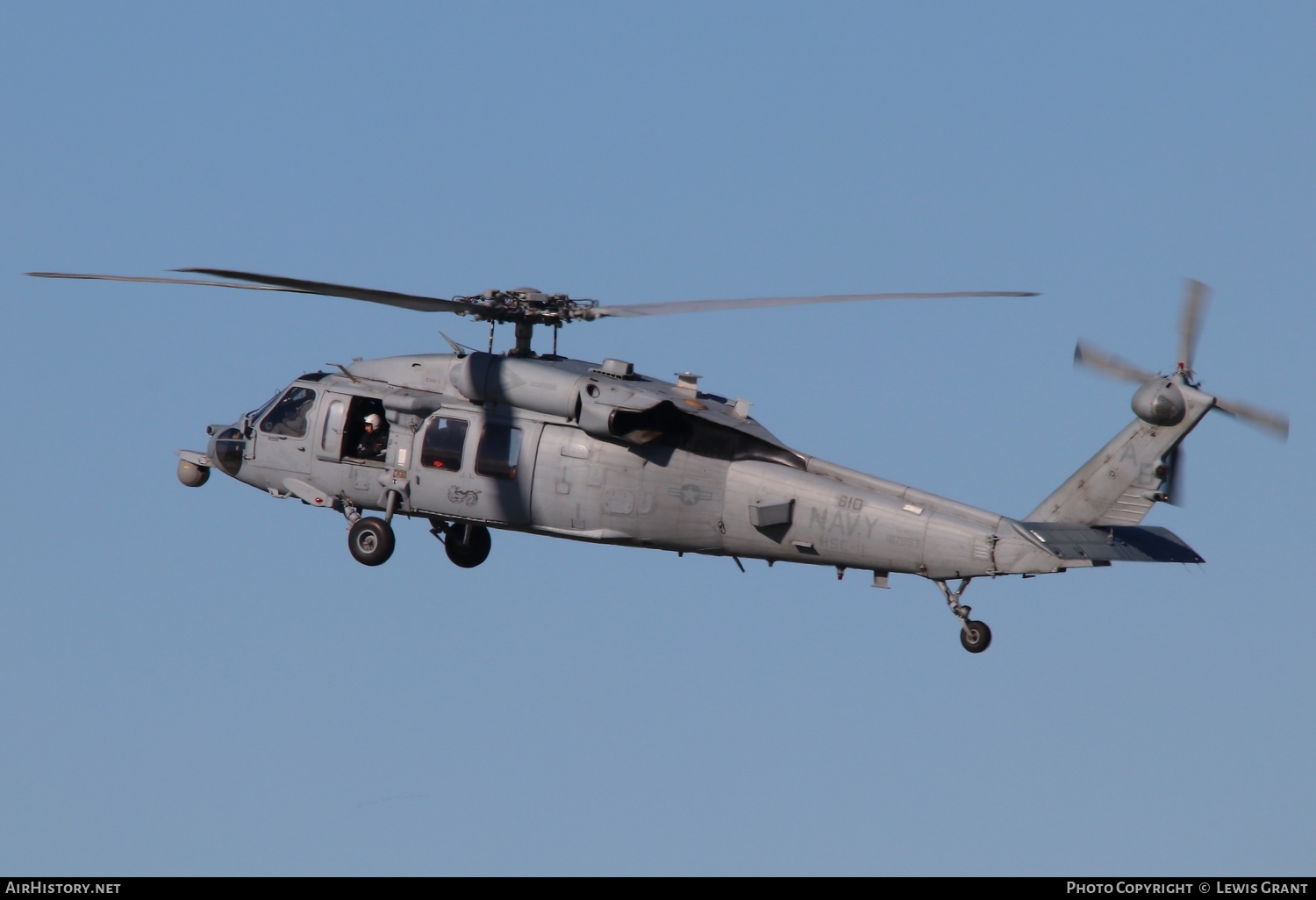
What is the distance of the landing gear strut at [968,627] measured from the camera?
31984 millimetres

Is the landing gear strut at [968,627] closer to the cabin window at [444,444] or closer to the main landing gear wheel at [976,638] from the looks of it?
the main landing gear wheel at [976,638]

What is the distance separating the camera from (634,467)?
33781 mm

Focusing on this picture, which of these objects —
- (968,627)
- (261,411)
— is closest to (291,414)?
(261,411)

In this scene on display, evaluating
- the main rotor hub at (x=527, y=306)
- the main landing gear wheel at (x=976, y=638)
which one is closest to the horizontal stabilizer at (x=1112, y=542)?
the main landing gear wheel at (x=976, y=638)

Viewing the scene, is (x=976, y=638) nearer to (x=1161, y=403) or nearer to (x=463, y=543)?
(x=1161, y=403)

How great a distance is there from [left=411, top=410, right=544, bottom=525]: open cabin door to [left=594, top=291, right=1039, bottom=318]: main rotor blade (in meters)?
2.54

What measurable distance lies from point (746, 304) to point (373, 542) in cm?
832

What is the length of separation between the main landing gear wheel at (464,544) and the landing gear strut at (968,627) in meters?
9.57

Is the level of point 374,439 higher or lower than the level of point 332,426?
lower

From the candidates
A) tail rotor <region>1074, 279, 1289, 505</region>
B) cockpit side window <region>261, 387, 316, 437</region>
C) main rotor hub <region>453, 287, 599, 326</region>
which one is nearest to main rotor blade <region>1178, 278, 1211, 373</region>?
tail rotor <region>1074, 279, 1289, 505</region>

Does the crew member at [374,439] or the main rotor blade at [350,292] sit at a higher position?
the main rotor blade at [350,292]

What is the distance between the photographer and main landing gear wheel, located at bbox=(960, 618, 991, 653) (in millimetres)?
31984

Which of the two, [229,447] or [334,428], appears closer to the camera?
[334,428]

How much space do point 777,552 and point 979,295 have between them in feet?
18.5
